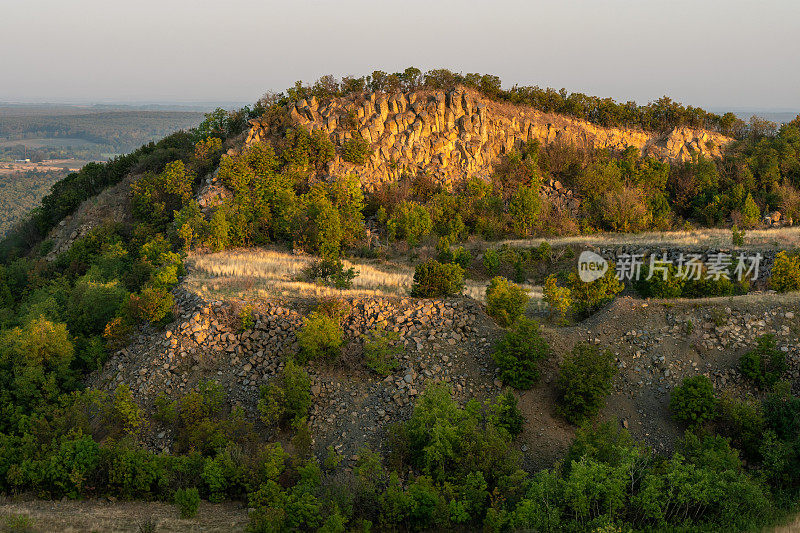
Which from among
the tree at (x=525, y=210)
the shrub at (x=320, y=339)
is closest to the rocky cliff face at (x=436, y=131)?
the tree at (x=525, y=210)

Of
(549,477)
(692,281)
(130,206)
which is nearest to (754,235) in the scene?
(692,281)

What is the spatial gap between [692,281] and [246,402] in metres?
17.7

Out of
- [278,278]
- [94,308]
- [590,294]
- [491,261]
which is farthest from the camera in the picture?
[491,261]

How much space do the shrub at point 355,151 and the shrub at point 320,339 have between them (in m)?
18.6

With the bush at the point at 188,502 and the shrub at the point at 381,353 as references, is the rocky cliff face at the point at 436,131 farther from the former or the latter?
the bush at the point at 188,502

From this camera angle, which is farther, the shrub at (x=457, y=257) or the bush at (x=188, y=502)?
the shrub at (x=457, y=257)

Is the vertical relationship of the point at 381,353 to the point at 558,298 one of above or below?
below

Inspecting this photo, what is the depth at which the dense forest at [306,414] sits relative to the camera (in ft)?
37.5

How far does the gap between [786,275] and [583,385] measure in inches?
438

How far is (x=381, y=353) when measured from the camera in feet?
53.9

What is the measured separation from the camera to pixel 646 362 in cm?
1694

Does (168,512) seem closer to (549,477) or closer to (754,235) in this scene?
(549,477)

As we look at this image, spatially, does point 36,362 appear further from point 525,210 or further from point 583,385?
point 525,210

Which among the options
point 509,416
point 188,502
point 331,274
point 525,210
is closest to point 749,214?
point 525,210
